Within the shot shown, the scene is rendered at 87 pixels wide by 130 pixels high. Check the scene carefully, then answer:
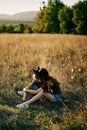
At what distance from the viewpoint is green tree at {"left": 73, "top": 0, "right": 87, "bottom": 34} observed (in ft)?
128

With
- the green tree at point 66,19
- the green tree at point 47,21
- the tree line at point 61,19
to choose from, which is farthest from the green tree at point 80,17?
the green tree at point 47,21

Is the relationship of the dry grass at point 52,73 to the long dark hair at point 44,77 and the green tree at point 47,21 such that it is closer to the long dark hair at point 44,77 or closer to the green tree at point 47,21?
the long dark hair at point 44,77

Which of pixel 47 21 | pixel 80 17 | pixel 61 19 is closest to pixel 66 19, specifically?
pixel 61 19

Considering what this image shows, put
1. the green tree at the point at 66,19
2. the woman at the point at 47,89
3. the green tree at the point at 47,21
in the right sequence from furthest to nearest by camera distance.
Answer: the green tree at the point at 47,21 → the green tree at the point at 66,19 → the woman at the point at 47,89

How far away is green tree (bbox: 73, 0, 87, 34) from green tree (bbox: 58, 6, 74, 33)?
0.93 m

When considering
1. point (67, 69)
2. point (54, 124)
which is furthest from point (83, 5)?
point (54, 124)

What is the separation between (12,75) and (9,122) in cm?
310

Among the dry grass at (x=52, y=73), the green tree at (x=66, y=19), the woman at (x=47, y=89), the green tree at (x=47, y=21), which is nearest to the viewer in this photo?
the woman at (x=47, y=89)

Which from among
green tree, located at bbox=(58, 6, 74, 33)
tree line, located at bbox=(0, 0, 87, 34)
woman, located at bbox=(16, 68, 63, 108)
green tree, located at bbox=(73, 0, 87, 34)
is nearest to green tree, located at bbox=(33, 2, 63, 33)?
tree line, located at bbox=(0, 0, 87, 34)

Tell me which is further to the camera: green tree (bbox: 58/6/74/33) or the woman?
green tree (bbox: 58/6/74/33)

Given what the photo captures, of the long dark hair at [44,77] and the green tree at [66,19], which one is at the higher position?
the long dark hair at [44,77]

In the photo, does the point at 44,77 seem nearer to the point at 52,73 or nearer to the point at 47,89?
the point at 47,89

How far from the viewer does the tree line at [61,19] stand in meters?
39.5

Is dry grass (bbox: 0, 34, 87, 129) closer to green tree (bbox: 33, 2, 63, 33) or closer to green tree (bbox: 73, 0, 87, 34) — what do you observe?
green tree (bbox: 73, 0, 87, 34)
